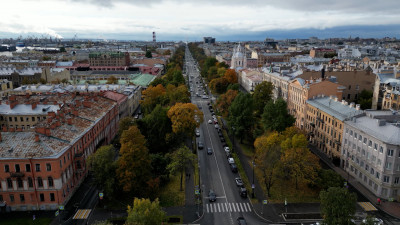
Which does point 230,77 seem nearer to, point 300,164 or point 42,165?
point 300,164

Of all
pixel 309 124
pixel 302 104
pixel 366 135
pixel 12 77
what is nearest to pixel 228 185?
pixel 366 135

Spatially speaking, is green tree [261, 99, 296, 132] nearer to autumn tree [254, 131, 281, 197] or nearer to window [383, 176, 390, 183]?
autumn tree [254, 131, 281, 197]

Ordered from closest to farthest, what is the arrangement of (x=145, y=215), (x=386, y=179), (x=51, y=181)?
(x=145, y=215), (x=51, y=181), (x=386, y=179)

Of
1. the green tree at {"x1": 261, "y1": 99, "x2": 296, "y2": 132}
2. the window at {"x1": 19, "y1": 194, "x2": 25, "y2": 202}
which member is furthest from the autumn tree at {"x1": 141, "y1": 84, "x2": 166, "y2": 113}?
the window at {"x1": 19, "y1": 194, "x2": 25, "y2": 202}

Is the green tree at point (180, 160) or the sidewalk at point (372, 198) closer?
the sidewalk at point (372, 198)

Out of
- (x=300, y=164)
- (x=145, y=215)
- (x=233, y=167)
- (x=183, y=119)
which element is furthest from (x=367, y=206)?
(x=183, y=119)

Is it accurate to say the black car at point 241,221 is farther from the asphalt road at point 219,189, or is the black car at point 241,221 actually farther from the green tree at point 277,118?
the green tree at point 277,118

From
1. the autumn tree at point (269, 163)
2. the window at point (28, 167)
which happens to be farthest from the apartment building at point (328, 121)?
the window at point (28, 167)
